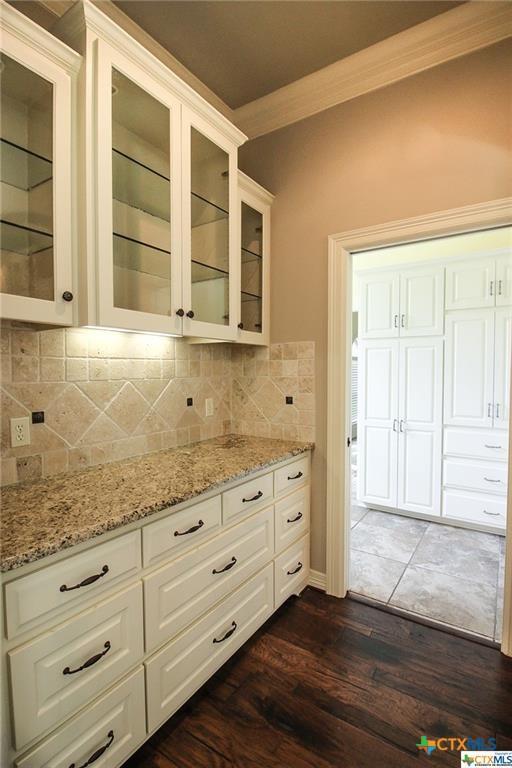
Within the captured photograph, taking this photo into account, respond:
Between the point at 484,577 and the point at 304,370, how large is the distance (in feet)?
6.16

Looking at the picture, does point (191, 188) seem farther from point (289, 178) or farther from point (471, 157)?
point (471, 157)

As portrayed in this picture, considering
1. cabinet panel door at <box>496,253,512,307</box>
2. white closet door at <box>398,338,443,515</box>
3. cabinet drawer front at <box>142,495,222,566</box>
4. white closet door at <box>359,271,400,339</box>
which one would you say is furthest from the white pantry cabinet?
cabinet drawer front at <box>142,495,222,566</box>

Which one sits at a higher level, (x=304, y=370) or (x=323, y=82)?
(x=323, y=82)

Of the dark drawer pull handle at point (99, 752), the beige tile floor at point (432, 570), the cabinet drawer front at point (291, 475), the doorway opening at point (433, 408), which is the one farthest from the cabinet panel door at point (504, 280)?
the dark drawer pull handle at point (99, 752)

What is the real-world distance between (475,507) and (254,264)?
278 centimetres

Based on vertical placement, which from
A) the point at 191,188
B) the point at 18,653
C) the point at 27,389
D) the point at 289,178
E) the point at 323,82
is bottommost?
the point at 18,653

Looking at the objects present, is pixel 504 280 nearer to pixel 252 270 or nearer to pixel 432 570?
pixel 252 270

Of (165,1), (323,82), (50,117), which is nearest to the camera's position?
(50,117)

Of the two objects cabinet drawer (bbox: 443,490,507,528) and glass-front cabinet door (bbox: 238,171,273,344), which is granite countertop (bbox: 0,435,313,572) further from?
cabinet drawer (bbox: 443,490,507,528)

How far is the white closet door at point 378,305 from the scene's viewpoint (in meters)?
3.36

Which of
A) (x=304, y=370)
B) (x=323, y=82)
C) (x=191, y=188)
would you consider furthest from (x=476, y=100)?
(x=304, y=370)

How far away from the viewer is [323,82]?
2.03 meters

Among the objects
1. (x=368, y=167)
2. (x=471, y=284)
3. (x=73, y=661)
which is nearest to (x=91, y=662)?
(x=73, y=661)

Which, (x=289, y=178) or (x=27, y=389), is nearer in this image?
(x=27, y=389)
